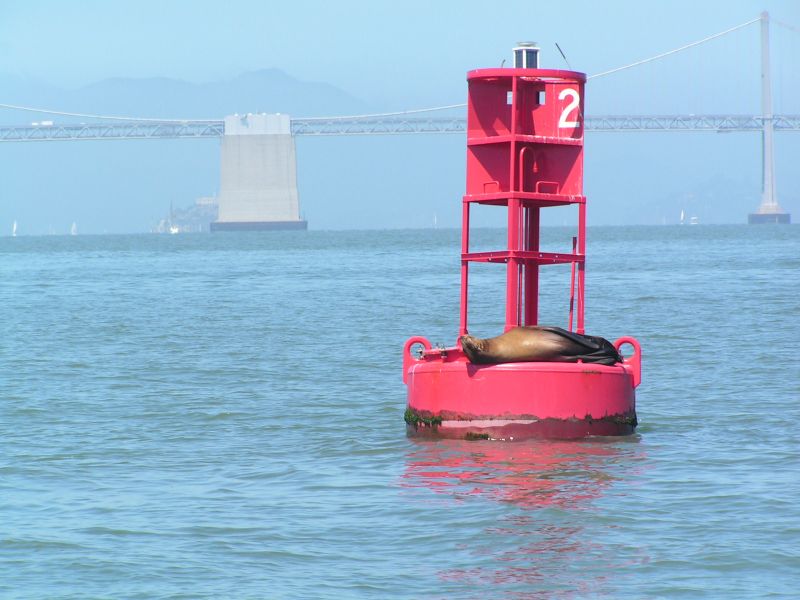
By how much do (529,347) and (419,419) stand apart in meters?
1.28

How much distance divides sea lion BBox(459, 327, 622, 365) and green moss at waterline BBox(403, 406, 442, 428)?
73cm

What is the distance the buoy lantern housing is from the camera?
11578mm

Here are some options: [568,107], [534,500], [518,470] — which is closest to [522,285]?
[568,107]

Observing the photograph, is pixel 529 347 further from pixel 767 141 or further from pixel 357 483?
pixel 767 141

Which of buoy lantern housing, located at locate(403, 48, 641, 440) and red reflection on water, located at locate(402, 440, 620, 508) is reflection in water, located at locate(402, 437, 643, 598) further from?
buoy lantern housing, located at locate(403, 48, 641, 440)

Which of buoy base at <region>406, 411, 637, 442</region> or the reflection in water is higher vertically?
buoy base at <region>406, 411, 637, 442</region>

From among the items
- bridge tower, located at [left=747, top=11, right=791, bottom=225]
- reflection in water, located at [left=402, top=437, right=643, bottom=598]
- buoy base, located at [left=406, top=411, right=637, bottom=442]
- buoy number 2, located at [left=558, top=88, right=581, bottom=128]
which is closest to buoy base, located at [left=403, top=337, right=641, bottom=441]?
buoy base, located at [left=406, top=411, right=637, bottom=442]

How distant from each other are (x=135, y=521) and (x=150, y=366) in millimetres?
10698

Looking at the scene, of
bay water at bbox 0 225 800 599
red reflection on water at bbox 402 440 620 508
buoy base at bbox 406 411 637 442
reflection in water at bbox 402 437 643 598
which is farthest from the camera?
buoy base at bbox 406 411 637 442

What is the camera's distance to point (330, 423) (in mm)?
13828

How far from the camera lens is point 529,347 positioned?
11.5m

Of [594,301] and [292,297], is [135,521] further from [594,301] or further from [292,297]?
[292,297]

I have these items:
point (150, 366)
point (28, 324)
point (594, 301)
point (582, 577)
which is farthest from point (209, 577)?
point (594, 301)

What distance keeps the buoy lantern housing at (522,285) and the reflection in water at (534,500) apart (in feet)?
0.66
